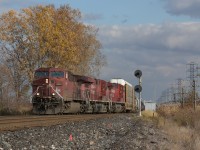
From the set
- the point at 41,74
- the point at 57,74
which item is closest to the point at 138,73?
the point at 57,74

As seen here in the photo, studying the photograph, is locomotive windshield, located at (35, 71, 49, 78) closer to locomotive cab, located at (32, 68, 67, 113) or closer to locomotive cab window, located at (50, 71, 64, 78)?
locomotive cab, located at (32, 68, 67, 113)

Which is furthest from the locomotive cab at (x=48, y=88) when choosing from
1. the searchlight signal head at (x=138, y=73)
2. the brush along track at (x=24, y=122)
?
the brush along track at (x=24, y=122)

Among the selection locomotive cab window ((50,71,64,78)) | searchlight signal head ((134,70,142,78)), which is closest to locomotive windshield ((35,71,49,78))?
locomotive cab window ((50,71,64,78))

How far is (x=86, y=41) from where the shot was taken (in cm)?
6369

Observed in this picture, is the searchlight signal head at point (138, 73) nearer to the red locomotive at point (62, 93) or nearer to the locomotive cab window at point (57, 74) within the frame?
the red locomotive at point (62, 93)

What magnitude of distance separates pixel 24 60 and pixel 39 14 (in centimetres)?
620

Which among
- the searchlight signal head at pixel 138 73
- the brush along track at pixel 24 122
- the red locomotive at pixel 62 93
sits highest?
the searchlight signal head at pixel 138 73

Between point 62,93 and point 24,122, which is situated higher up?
point 62,93

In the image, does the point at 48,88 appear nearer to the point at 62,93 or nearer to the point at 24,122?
the point at 62,93

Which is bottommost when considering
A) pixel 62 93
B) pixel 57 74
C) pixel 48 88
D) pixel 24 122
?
pixel 24 122

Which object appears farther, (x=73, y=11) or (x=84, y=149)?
(x=73, y=11)

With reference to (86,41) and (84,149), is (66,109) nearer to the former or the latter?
(84,149)

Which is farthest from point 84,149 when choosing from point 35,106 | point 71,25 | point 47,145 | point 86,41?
point 86,41

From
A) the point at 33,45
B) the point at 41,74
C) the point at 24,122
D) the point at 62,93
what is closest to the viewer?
the point at 24,122
